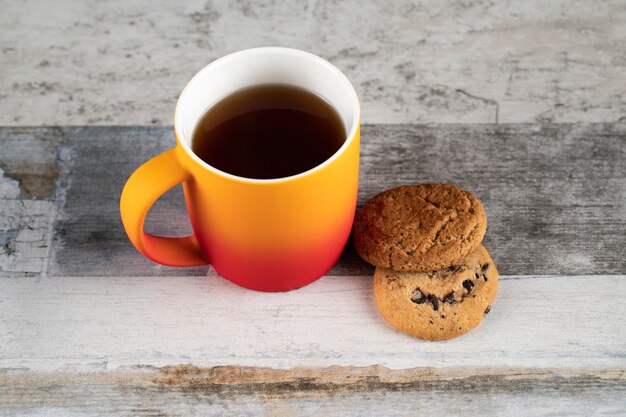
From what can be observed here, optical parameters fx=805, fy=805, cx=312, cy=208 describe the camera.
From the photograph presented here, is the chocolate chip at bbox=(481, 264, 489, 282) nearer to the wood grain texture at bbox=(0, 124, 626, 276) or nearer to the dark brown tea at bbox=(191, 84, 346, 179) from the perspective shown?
the wood grain texture at bbox=(0, 124, 626, 276)

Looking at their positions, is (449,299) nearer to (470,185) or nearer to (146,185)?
(470,185)

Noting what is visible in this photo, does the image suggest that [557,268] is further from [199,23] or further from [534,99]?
[199,23]

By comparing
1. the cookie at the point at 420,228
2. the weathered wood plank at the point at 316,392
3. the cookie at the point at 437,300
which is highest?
the cookie at the point at 420,228

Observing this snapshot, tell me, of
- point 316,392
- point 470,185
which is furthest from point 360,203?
point 316,392

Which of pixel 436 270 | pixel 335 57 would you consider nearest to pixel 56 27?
pixel 335 57

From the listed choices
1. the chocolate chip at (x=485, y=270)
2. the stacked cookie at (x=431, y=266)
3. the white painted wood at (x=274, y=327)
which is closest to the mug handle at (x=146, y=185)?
the white painted wood at (x=274, y=327)

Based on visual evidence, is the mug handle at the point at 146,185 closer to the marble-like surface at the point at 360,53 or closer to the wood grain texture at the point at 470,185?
the wood grain texture at the point at 470,185
